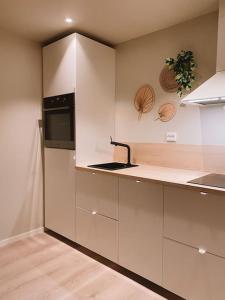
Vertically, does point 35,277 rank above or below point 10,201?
below

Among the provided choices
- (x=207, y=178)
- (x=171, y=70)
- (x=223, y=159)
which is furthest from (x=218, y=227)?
(x=171, y=70)

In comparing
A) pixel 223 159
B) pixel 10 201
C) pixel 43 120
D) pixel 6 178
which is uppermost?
pixel 43 120

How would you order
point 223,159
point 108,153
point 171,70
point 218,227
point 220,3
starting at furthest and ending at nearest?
point 108,153
point 171,70
point 223,159
point 220,3
point 218,227

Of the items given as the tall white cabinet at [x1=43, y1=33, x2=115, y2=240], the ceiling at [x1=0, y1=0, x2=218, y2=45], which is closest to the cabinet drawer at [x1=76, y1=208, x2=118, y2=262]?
the tall white cabinet at [x1=43, y1=33, x2=115, y2=240]

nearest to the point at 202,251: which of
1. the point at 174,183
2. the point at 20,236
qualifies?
the point at 174,183

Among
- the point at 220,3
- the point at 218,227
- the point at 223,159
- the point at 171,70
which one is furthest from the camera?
the point at 171,70

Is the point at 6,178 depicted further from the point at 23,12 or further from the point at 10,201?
the point at 23,12

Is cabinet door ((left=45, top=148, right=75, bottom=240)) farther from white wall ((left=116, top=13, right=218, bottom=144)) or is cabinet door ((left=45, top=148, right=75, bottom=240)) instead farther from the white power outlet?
the white power outlet

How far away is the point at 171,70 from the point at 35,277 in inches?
87.0

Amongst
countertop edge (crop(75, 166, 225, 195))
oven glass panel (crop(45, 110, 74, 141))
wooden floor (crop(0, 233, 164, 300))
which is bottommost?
wooden floor (crop(0, 233, 164, 300))

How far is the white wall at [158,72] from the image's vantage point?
2.11m

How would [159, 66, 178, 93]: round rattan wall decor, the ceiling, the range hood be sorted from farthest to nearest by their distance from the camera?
[159, 66, 178, 93]: round rattan wall decor
the ceiling
the range hood

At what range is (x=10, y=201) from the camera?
2.58 m

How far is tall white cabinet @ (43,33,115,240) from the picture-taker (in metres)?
2.41
